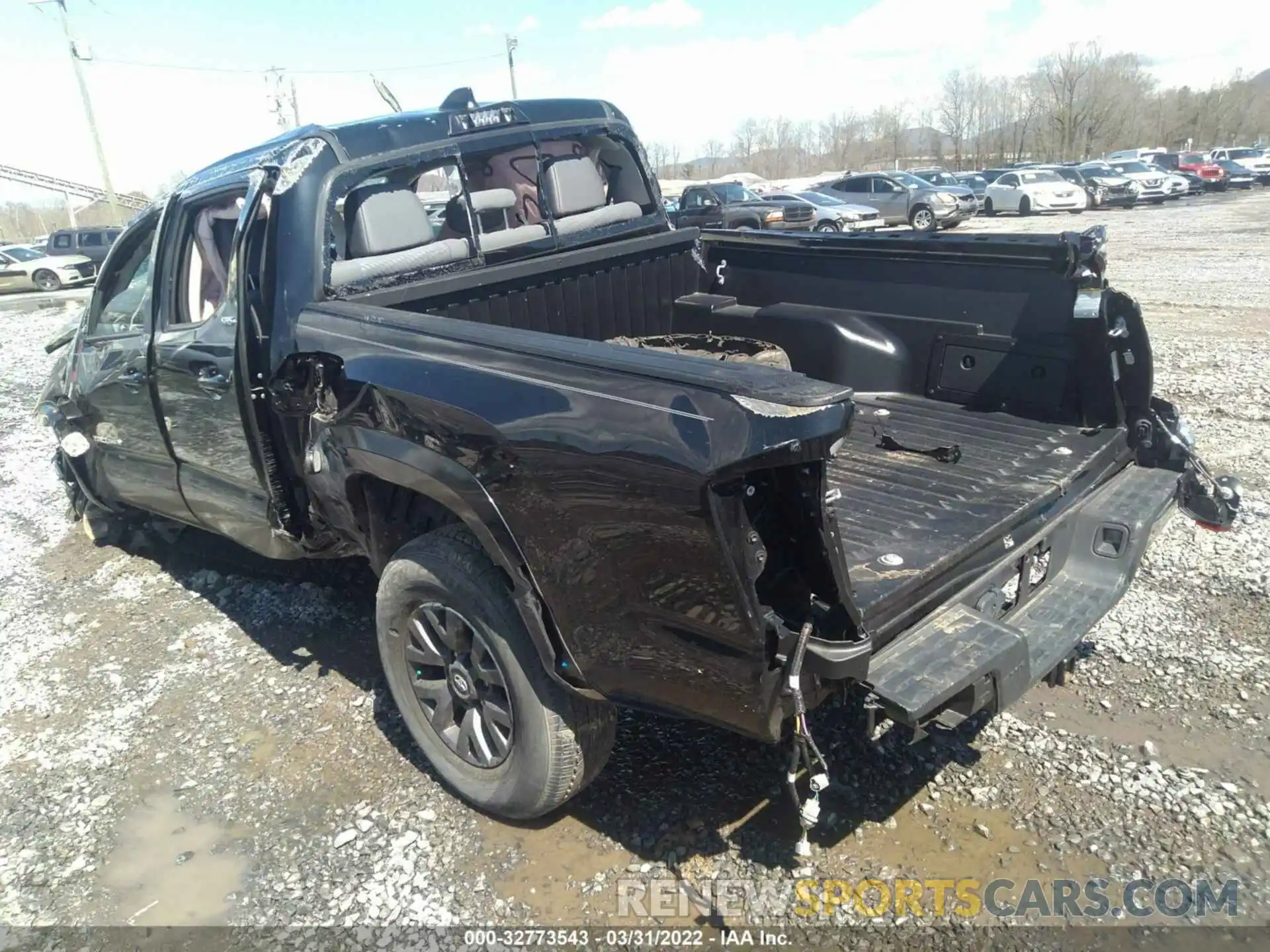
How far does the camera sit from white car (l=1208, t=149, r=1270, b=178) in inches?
1391

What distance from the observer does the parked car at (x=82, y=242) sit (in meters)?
27.0

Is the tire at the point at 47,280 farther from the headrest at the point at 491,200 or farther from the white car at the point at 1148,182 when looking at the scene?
the white car at the point at 1148,182

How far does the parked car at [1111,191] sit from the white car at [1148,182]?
49 cm

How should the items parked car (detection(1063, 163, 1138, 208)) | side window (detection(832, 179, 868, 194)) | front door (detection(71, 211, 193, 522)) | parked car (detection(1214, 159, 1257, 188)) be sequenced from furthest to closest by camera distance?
parked car (detection(1214, 159, 1257, 188))
parked car (detection(1063, 163, 1138, 208))
side window (detection(832, 179, 868, 194))
front door (detection(71, 211, 193, 522))

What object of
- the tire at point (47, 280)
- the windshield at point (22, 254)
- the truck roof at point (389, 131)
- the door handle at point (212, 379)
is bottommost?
the tire at point (47, 280)

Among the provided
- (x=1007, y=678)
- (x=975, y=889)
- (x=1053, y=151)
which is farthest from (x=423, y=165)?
(x=1053, y=151)

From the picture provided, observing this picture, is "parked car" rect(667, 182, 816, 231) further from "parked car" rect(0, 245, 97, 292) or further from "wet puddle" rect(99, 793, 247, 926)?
"wet puddle" rect(99, 793, 247, 926)

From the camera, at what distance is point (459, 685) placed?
296 cm

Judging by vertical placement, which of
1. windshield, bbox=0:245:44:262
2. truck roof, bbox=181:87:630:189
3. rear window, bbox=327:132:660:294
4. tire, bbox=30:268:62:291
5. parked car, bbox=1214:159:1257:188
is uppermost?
truck roof, bbox=181:87:630:189

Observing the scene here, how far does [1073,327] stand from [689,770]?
229 centimetres

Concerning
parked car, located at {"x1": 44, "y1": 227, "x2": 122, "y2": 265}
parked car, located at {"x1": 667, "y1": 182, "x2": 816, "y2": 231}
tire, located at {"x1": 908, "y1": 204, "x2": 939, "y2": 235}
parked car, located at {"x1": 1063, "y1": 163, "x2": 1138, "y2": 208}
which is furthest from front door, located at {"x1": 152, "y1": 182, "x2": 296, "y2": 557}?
parked car, located at {"x1": 1063, "y1": 163, "x2": 1138, "y2": 208}

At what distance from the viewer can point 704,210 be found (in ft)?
68.9

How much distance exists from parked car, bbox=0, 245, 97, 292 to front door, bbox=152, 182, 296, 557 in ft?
83.9

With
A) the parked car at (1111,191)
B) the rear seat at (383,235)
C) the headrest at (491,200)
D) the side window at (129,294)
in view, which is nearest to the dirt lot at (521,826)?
the side window at (129,294)
